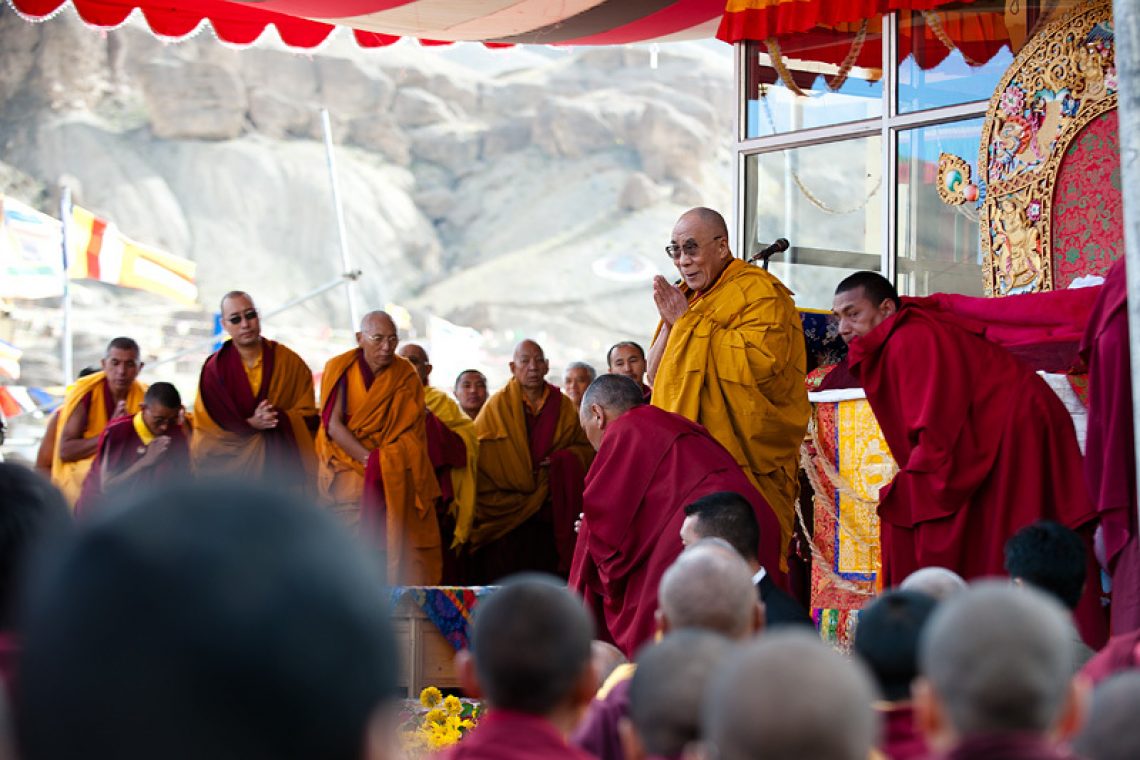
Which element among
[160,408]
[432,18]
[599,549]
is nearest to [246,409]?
[160,408]

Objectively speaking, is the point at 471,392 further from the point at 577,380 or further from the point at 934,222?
the point at 934,222

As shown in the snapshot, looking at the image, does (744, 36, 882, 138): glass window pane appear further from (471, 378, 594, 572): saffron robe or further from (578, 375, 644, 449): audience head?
(578, 375, 644, 449): audience head

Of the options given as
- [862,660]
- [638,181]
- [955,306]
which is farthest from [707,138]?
[862,660]

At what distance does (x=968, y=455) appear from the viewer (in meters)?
4.86

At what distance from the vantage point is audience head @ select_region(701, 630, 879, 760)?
1253 mm

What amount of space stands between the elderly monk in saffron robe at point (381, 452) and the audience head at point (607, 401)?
12.2 ft

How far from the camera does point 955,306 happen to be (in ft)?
17.1

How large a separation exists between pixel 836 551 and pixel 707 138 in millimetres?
30438

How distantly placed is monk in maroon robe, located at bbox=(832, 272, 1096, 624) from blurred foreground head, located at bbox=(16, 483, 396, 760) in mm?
4151

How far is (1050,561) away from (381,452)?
19.9 feet

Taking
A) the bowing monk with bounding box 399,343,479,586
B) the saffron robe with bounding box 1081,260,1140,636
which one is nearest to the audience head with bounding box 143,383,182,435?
the bowing monk with bounding box 399,343,479,586

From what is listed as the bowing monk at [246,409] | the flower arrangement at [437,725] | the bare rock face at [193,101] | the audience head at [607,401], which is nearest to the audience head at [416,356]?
the bowing monk at [246,409]

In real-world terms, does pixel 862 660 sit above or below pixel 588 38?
below

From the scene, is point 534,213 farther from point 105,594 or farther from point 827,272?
point 105,594
